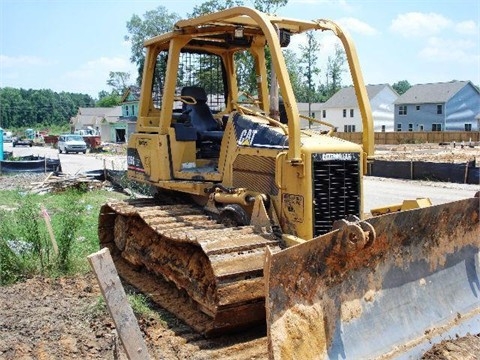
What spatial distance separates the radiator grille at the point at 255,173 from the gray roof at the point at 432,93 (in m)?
62.0

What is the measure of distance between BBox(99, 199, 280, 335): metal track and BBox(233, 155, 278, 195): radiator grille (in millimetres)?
560

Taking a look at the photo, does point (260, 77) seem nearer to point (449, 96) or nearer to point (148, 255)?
point (148, 255)

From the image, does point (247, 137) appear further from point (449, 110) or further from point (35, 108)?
point (35, 108)

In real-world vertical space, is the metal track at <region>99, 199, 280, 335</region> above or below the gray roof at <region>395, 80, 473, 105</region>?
below

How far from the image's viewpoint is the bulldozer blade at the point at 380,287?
4.36m

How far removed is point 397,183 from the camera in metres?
21.3

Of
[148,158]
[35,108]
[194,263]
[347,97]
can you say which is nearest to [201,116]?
[148,158]

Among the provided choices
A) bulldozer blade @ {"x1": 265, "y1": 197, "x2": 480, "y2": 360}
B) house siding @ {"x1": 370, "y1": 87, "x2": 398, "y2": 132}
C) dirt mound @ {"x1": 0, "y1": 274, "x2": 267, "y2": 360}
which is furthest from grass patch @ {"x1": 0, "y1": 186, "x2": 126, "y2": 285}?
house siding @ {"x1": 370, "y1": 87, "x2": 398, "y2": 132}

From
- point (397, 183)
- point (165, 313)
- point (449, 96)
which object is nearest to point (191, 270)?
point (165, 313)

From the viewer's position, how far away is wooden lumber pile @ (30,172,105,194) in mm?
18064

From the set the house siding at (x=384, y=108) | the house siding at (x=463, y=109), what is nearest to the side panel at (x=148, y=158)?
the house siding at (x=463, y=109)

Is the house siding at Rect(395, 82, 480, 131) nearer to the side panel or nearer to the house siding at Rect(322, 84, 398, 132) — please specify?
the house siding at Rect(322, 84, 398, 132)

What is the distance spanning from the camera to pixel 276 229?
580 centimetres

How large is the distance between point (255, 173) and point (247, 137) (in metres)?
0.45
